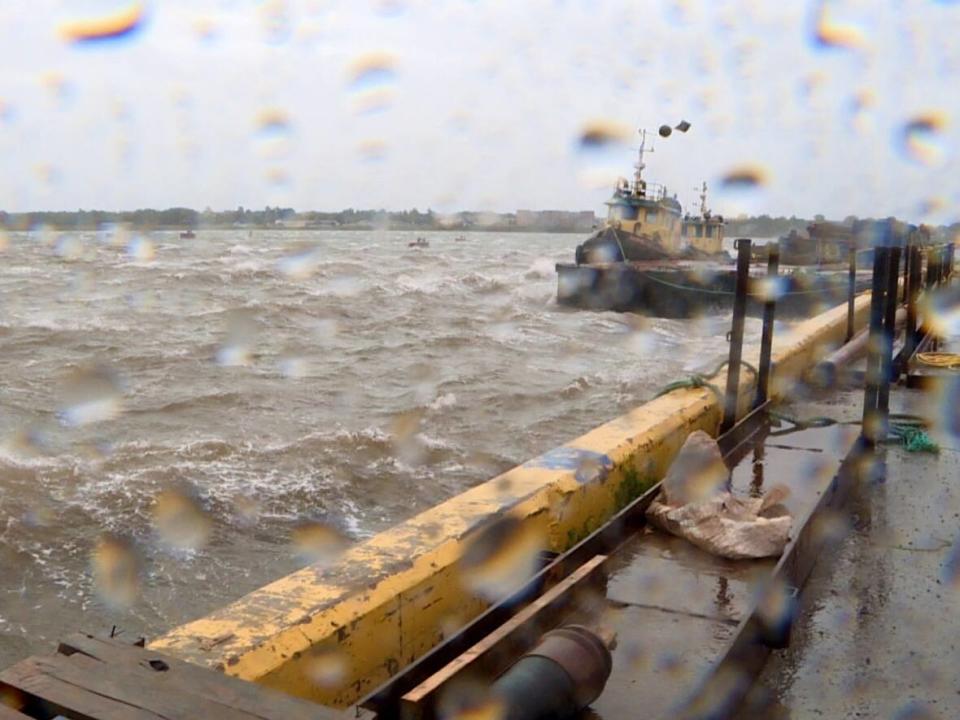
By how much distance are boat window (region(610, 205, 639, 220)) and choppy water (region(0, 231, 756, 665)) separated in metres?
11.9

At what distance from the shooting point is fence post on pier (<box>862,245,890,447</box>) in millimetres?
7297

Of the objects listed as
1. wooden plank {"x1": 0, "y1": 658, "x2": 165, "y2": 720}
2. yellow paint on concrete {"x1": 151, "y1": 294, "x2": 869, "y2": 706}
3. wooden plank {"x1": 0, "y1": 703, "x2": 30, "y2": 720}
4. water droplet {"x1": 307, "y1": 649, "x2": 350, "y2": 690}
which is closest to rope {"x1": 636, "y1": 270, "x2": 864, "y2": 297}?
yellow paint on concrete {"x1": 151, "y1": 294, "x2": 869, "y2": 706}

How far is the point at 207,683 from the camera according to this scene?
96.9 inches

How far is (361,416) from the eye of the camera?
1244cm

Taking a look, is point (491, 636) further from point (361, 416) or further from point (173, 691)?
point (361, 416)

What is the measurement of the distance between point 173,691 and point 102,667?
0.25m

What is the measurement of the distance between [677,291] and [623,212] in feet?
30.5

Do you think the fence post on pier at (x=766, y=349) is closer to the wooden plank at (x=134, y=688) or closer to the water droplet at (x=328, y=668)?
the water droplet at (x=328, y=668)

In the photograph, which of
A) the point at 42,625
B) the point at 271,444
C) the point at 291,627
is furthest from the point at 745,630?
the point at 271,444

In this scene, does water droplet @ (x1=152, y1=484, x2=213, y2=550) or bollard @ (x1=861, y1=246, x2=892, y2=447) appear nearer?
bollard @ (x1=861, y1=246, x2=892, y2=447)

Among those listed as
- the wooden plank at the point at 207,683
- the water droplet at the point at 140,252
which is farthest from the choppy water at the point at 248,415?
the water droplet at the point at 140,252

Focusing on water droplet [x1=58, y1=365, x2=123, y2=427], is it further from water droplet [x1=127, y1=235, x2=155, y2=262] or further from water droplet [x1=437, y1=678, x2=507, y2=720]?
water droplet [x1=127, y1=235, x2=155, y2=262]

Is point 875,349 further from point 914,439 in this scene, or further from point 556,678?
point 556,678

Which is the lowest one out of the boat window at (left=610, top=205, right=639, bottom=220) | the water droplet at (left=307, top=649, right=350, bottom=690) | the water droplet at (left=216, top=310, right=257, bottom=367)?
the water droplet at (left=216, top=310, right=257, bottom=367)
